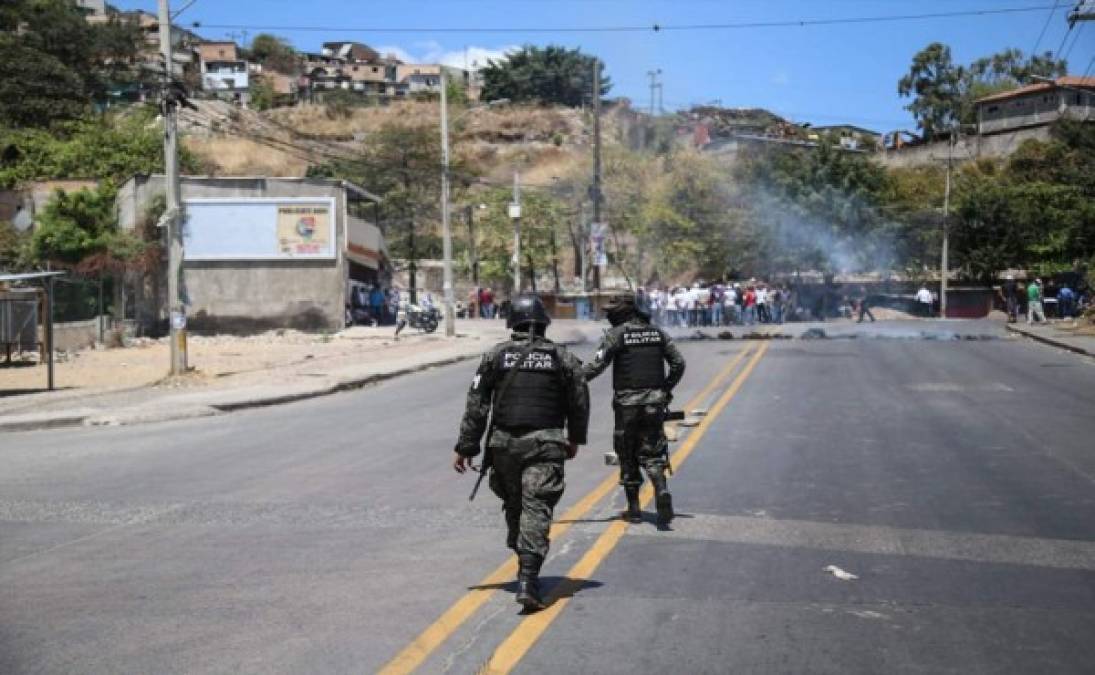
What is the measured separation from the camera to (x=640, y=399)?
8625 mm

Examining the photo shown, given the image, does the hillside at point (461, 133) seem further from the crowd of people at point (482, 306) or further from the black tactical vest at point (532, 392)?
the black tactical vest at point (532, 392)

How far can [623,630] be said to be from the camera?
19.1 feet

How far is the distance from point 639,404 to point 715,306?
37.4 meters

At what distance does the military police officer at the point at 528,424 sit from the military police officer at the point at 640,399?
208 centimetres

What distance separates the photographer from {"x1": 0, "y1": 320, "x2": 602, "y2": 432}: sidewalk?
62.3 feet

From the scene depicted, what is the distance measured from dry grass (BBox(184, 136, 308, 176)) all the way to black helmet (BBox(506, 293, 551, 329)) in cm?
9992

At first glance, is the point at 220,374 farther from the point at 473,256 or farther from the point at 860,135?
the point at 860,135

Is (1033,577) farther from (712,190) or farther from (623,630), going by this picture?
(712,190)

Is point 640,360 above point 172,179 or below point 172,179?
below

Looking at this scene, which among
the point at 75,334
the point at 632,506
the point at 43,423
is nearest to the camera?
the point at 632,506

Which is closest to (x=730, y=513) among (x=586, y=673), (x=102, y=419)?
(x=586, y=673)

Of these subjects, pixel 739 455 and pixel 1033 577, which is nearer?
pixel 1033 577

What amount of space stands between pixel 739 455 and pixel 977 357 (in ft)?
54.5

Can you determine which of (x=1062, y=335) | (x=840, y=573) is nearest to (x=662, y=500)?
(x=840, y=573)
